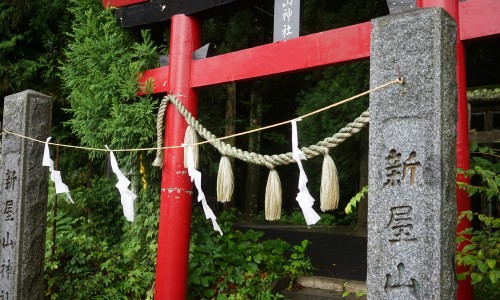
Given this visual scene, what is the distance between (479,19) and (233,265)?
398 centimetres

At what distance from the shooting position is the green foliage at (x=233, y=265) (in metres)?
5.95

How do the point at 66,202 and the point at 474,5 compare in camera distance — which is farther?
the point at 66,202

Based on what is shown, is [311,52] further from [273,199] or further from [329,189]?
[329,189]

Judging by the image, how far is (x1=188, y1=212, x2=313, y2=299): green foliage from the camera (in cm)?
595

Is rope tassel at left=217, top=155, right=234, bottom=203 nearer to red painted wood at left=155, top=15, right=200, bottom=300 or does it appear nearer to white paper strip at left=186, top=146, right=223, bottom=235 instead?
white paper strip at left=186, top=146, right=223, bottom=235

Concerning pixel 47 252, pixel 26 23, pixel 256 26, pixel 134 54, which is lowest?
pixel 47 252

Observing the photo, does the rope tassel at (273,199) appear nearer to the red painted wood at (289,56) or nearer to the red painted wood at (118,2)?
the red painted wood at (289,56)

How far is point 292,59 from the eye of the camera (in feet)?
15.3

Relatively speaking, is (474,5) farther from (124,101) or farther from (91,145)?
(91,145)

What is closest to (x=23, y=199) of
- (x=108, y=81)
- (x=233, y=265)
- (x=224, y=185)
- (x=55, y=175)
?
(x=55, y=175)

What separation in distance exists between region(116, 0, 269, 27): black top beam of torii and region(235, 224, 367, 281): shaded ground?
365 centimetres

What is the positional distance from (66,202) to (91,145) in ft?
8.18

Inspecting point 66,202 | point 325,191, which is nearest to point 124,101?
point 66,202

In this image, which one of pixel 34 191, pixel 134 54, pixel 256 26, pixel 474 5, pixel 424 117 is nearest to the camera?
pixel 424 117
